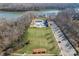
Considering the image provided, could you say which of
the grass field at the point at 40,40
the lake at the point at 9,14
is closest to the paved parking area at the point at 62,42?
the grass field at the point at 40,40

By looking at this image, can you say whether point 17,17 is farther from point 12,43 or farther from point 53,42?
point 53,42

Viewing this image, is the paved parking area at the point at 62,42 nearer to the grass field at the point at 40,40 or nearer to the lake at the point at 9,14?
the grass field at the point at 40,40

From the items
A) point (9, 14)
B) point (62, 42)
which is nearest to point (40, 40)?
point (62, 42)

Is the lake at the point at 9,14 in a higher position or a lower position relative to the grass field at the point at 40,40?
higher

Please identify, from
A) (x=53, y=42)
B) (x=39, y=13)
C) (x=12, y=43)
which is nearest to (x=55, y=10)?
(x=39, y=13)

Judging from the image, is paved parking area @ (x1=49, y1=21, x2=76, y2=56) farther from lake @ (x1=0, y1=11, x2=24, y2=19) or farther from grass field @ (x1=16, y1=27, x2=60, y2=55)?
lake @ (x1=0, y1=11, x2=24, y2=19)

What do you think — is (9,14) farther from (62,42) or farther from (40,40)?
(62,42)
